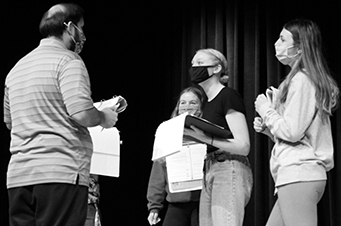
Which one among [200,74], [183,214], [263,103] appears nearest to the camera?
[263,103]

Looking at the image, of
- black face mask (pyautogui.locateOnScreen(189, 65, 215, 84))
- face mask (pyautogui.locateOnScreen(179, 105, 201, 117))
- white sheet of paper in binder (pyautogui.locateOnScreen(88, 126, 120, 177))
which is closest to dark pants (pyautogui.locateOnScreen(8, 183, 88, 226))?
white sheet of paper in binder (pyautogui.locateOnScreen(88, 126, 120, 177))

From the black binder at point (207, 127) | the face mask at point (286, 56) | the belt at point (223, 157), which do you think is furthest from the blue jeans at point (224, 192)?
the face mask at point (286, 56)

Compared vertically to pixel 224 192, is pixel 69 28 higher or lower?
higher

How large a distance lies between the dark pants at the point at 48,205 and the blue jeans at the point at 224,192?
34.4 inches

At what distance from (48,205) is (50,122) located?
32 cm

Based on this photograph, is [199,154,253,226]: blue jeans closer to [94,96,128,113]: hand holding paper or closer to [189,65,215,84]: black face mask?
[189,65,215,84]: black face mask

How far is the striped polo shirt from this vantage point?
86.1 inches

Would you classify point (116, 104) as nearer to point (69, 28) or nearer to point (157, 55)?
point (69, 28)

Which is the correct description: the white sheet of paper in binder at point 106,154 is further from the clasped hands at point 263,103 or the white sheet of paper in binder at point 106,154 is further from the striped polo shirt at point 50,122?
the clasped hands at point 263,103

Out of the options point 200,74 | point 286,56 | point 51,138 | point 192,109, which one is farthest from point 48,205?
point 192,109

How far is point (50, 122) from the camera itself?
2229mm

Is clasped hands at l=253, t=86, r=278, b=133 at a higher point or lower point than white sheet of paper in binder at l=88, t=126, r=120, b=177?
higher

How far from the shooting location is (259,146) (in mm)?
4117

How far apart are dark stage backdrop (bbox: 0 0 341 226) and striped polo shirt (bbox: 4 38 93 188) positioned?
6.96ft
